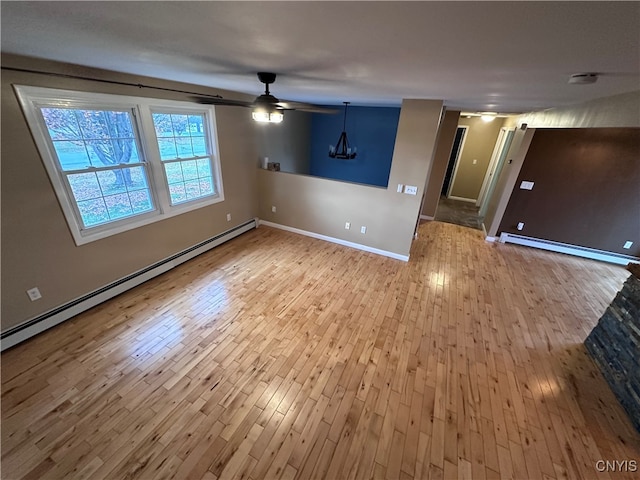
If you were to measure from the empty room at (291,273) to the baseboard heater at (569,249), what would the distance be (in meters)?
0.18

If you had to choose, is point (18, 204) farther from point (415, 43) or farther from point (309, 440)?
point (415, 43)

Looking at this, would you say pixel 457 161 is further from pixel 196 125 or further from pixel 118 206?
pixel 118 206

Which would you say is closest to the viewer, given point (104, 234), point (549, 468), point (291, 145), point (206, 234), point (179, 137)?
point (549, 468)

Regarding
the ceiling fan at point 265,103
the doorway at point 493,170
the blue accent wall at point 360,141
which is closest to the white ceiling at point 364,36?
the ceiling fan at point 265,103

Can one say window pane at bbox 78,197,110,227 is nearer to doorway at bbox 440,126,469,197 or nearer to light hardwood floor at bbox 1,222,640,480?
light hardwood floor at bbox 1,222,640,480

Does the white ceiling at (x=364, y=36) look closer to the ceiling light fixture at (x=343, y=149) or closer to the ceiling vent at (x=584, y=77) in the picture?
the ceiling vent at (x=584, y=77)

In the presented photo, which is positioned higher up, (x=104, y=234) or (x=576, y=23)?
(x=576, y=23)

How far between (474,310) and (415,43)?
121 inches

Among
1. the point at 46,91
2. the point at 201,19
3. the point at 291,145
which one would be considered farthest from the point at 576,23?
the point at 291,145

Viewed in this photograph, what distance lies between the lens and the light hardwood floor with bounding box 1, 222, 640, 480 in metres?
1.63

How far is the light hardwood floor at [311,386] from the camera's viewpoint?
163 centimetres

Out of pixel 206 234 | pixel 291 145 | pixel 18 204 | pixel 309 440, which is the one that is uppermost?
pixel 291 145

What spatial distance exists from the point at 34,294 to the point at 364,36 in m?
3.39

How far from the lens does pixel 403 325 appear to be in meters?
2.81
